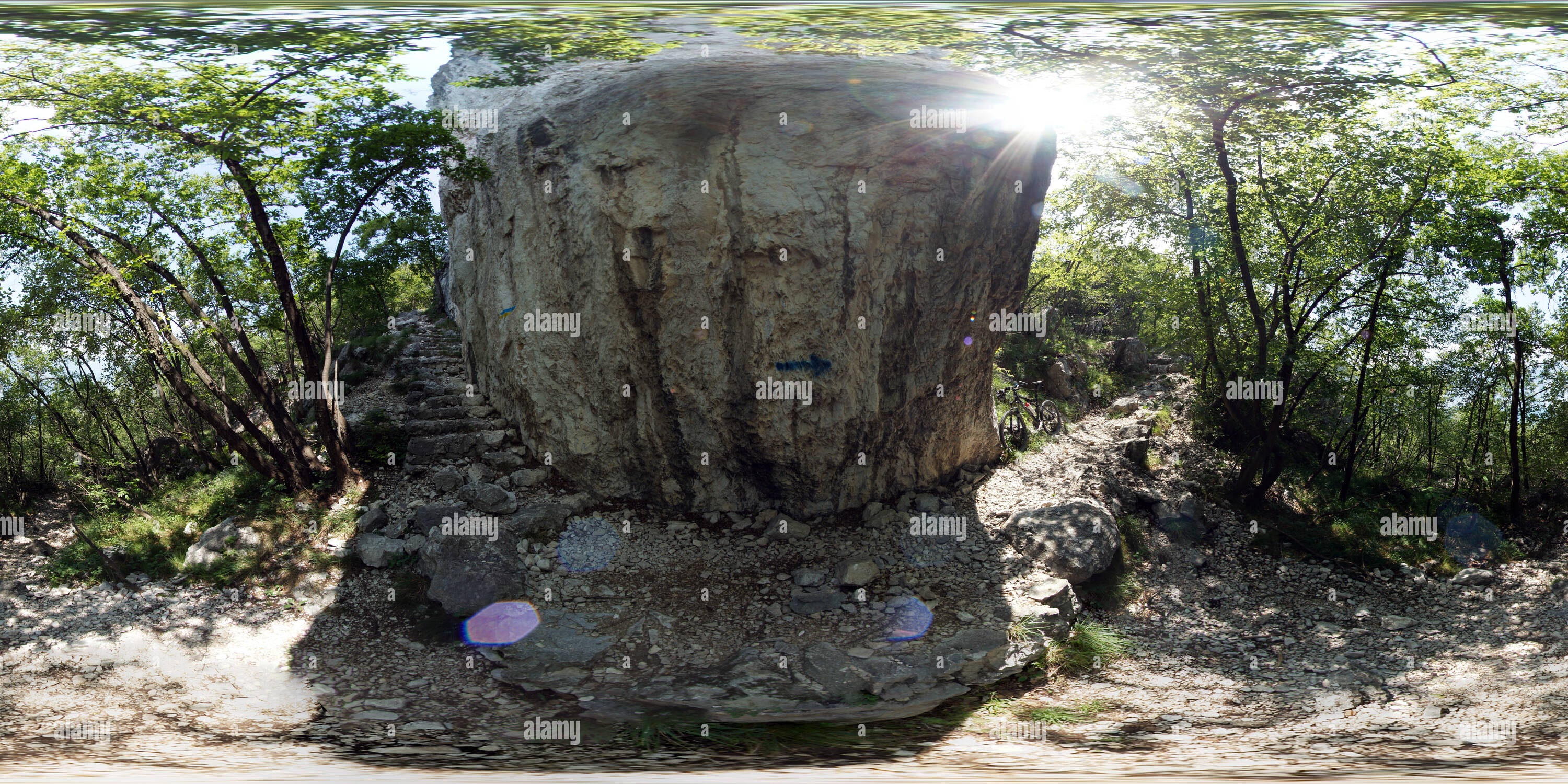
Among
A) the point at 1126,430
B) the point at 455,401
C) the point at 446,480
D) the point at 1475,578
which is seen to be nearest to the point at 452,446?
the point at 446,480

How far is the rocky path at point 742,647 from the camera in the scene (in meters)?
4.31

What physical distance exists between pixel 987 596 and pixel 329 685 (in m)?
5.30

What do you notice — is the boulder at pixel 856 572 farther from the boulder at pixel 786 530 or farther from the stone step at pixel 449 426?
the stone step at pixel 449 426

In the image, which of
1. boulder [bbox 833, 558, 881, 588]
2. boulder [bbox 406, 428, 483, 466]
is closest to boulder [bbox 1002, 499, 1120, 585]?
boulder [bbox 833, 558, 881, 588]

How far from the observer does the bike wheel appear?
31.3 feet

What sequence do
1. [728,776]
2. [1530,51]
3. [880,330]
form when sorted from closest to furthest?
[728,776] < [1530,51] < [880,330]

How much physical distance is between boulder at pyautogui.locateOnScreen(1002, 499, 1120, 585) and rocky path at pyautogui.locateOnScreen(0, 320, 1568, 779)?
0.16 m

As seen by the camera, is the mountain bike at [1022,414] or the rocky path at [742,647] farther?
the mountain bike at [1022,414]

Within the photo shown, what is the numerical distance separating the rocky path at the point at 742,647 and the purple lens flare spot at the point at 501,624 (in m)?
0.17

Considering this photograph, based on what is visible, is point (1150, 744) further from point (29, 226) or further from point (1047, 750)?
point (29, 226)

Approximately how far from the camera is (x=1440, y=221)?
767cm

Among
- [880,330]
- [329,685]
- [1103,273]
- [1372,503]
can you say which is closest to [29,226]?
[329,685]

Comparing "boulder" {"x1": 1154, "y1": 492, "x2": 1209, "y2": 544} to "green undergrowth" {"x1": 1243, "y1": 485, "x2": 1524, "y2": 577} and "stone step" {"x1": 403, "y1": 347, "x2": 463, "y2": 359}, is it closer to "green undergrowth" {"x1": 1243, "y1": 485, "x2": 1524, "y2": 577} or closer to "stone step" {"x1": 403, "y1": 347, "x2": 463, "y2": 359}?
"green undergrowth" {"x1": 1243, "y1": 485, "x2": 1524, "y2": 577}

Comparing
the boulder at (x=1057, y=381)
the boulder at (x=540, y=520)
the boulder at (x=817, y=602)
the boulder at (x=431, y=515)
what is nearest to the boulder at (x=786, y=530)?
the boulder at (x=817, y=602)
